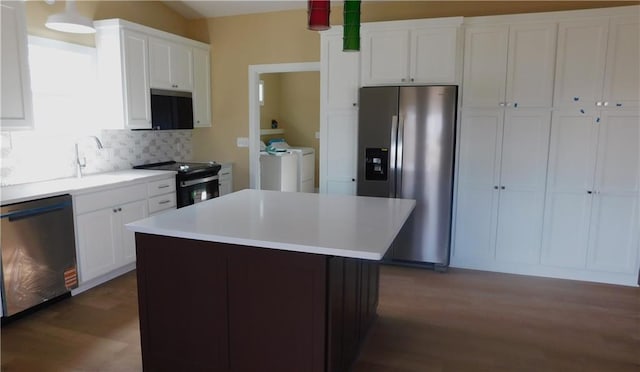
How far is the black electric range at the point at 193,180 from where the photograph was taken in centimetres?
450

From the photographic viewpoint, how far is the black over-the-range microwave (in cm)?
451

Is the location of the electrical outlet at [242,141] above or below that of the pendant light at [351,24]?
below

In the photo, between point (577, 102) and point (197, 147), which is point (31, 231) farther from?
point (577, 102)

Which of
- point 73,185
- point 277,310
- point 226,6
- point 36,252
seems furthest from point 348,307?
point 226,6

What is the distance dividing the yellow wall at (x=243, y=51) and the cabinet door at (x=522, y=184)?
1.45 meters

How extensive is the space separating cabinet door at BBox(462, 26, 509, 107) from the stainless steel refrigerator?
263 millimetres

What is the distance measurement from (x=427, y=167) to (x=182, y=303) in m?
2.54

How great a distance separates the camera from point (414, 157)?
402 centimetres

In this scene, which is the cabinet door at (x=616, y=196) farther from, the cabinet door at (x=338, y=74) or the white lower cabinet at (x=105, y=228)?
the white lower cabinet at (x=105, y=228)

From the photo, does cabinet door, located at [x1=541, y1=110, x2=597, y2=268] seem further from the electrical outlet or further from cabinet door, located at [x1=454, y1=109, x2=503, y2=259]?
the electrical outlet

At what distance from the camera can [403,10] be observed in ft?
14.8

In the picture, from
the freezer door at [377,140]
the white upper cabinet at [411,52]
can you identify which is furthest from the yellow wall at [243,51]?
the freezer door at [377,140]

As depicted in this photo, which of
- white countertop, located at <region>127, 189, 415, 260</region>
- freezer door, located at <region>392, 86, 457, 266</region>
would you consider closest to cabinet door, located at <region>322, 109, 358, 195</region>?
freezer door, located at <region>392, 86, 457, 266</region>

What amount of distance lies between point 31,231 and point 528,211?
3989 mm
